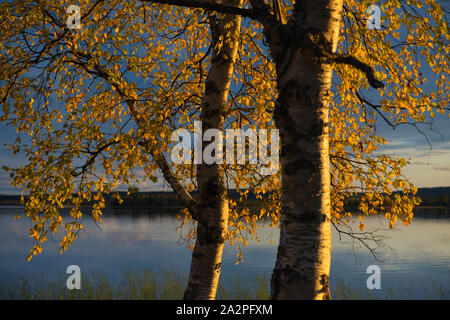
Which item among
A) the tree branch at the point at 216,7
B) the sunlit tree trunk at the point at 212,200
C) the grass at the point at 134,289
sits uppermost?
the tree branch at the point at 216,7

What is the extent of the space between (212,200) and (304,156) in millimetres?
3094

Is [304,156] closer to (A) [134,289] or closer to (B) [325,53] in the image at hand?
(B) [325,53]

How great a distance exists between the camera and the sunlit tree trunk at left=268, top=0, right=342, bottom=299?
4359mm

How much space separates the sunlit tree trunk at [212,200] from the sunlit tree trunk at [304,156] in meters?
2.37

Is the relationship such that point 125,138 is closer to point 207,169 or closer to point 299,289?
point 207,169

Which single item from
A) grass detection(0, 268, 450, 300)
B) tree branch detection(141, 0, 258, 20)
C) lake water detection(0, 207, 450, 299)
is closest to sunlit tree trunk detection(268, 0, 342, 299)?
tree branch detection(141, 0, 258, 20)

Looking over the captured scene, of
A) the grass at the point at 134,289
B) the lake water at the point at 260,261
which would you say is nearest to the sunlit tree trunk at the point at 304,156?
the grass at the point at 134,289

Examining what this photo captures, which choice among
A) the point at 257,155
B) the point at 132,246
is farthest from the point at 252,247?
the point at 257,155

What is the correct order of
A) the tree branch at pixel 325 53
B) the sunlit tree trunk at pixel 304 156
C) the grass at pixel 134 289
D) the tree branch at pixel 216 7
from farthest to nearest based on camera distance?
the grass at pixel 134 289 → the tree branch at pixel 216 7 → the tree branch at pixel 325 53 → the sunlit tree trunk at pixel 304 156

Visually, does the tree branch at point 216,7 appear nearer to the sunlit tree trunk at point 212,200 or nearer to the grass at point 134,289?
the sunlit tree trunk at point 212,200

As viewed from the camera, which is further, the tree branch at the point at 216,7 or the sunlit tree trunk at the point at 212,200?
the sunlit tree trunk at the point at 212,200

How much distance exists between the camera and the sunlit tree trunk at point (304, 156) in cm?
436
